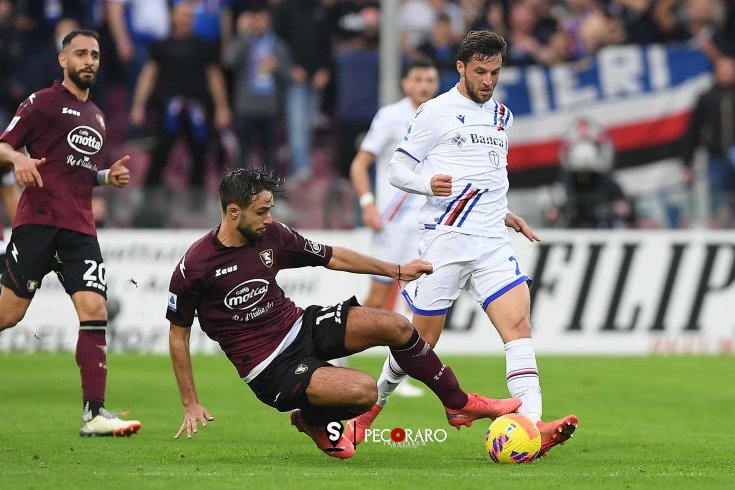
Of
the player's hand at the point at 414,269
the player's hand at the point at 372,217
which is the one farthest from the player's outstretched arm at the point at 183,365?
the player's hand at the point at 372,217

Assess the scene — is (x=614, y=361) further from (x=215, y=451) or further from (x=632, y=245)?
(x=215, y=451)

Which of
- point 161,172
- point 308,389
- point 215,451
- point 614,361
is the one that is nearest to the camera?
point 308,389

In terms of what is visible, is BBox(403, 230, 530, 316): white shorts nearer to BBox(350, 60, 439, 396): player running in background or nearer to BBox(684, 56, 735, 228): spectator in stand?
BBox(350, 60, 439, 396): player running in background

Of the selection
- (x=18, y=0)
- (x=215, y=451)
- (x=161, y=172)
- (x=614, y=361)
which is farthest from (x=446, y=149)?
(x=18, y=0)

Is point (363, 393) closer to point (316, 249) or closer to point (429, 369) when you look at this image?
point (429, 369)

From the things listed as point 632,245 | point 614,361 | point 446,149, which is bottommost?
point 614,361

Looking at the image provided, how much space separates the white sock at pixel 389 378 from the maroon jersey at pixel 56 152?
8.13 feet

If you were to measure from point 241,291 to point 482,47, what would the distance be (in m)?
2.19

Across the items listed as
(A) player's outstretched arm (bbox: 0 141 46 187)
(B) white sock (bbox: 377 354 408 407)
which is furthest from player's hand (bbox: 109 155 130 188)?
(B) white sock (bbox: 377 354 408 407)

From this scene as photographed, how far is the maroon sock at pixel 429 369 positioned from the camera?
344 inches

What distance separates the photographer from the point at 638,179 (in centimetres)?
1986

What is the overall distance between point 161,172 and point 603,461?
11.5 metres

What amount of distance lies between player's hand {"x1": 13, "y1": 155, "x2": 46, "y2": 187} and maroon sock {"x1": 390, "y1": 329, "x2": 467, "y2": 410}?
103 inches

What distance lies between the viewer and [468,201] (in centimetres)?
921
